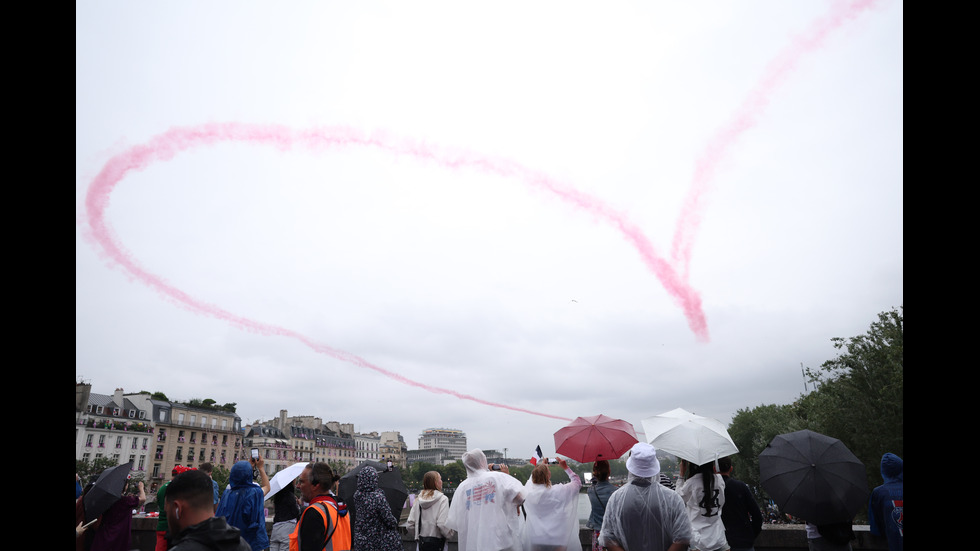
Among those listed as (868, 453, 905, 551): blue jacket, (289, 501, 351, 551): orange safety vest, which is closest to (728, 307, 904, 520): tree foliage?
(868, 453, 905, 551): blue jacket

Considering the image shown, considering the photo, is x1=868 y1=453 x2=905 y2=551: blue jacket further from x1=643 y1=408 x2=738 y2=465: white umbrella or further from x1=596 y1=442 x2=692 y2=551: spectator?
x1=596 y1=442 x2=692 y2=551: spectator

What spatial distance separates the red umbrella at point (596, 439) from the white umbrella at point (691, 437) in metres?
0.51

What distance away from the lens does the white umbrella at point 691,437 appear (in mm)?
7000

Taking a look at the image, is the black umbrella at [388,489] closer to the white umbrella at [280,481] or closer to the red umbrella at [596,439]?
the white umbrella at [280,481]


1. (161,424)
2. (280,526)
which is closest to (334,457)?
(161,424)

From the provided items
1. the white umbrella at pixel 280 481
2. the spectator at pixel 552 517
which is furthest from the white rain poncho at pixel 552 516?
the white umbrella at pixel 280 481

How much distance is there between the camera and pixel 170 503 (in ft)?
12.0

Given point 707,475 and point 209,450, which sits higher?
point 707,475

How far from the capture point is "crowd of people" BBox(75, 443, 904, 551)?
584 centimetres

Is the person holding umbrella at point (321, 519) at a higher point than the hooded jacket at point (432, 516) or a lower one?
higher

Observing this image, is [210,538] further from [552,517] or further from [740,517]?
[740,517]
